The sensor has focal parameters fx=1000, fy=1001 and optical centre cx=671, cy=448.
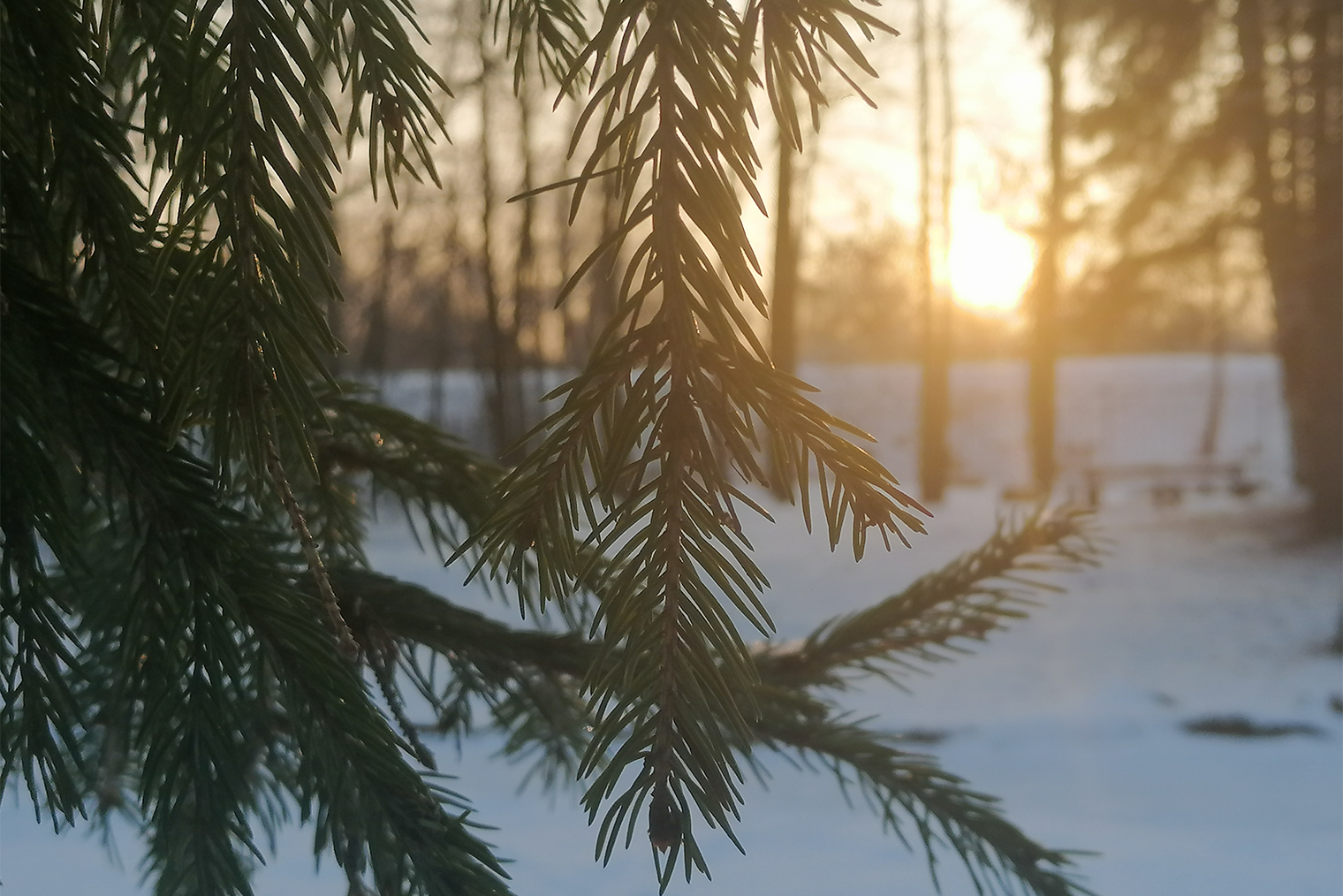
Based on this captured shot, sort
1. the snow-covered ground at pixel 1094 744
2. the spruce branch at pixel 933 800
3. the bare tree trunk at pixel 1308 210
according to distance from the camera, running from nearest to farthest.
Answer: the spruce branch at pixel 933 800
the snow-covered ground at pixel 1094 744
the bare tree trunk at pixel 1308 210

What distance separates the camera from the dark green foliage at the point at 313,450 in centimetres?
53

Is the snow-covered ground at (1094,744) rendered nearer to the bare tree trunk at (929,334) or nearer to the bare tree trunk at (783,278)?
the bare tree trunk at (929,334)

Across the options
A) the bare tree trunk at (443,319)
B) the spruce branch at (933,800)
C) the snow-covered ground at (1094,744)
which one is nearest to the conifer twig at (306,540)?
the snow-covered ground at (1094,744)

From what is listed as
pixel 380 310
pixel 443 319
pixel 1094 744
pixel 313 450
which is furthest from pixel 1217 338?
pixel 313 450

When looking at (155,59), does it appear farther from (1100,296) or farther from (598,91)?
(1100,296)

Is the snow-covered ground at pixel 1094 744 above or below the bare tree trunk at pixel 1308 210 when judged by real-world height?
below

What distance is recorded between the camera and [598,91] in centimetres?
50

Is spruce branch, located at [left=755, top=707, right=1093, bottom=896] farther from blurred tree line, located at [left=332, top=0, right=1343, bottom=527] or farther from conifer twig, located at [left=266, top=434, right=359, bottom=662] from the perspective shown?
blurred tree line, located at [left=332, top=0, right=1343, bottom=527]

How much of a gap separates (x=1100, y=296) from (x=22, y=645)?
10575 millimetres

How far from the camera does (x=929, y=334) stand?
38.2 ft

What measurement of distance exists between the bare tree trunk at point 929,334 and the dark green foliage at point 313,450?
424 inches

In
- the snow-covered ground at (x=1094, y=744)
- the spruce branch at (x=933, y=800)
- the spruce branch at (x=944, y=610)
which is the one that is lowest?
the snow-covered ground at (x=1094, y=744)

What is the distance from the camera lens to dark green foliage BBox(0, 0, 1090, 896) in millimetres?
531

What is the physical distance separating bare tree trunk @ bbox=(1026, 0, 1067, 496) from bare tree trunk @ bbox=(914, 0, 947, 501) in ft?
3.51
